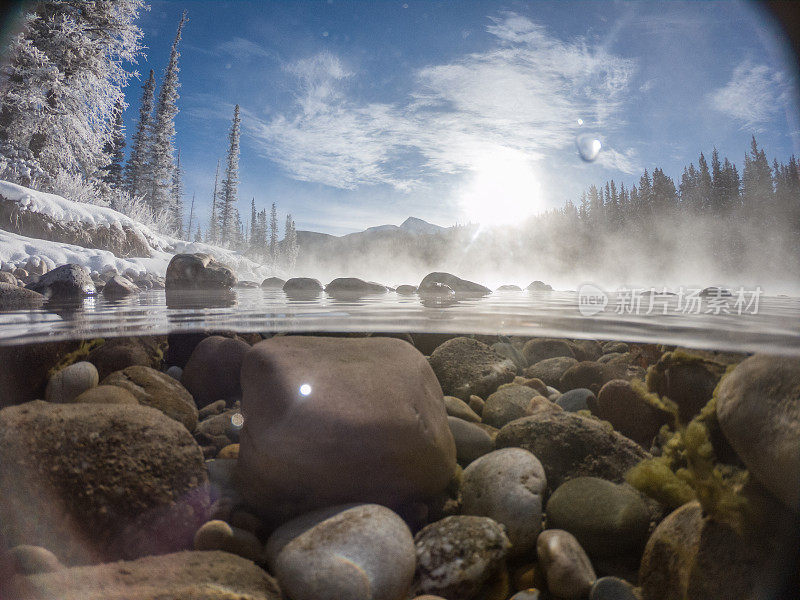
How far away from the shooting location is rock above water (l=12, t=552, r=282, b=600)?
133cm

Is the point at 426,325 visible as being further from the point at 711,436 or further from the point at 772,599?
the point at 772,599

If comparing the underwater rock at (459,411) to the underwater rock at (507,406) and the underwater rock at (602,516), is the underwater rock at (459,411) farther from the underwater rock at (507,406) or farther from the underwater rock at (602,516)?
the underwater rock at (602,516)

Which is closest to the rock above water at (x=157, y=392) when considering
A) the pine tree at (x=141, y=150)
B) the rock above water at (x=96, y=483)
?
the rock above water at (x=96, y=483)

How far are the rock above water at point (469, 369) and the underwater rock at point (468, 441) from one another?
0.93 m

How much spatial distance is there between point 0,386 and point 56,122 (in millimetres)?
19422

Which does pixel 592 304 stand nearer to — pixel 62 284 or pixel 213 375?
pixel 213 375

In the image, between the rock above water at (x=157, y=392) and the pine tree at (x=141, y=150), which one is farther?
the pine tree at (x=141, y=150)

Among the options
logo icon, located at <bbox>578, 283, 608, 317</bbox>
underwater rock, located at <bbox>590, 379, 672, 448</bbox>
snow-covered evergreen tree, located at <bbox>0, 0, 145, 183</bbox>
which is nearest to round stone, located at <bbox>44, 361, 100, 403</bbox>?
underwater rock, located at <bbox>590, 379, 672, 448</bbox>

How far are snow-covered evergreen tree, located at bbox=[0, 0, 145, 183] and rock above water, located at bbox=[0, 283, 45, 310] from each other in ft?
42.7

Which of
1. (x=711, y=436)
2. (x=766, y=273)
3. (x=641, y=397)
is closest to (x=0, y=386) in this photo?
(x=711, y=436)

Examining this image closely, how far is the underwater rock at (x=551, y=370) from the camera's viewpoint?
4.44 m

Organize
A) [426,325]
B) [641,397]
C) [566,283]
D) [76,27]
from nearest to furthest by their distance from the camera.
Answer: [641,397]
[426,325]
[76,27]
[566,283]

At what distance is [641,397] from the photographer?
314 cm

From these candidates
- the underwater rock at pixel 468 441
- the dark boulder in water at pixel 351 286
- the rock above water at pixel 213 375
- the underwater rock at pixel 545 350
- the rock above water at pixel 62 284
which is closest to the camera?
the underwater rock at pixel 468 441
